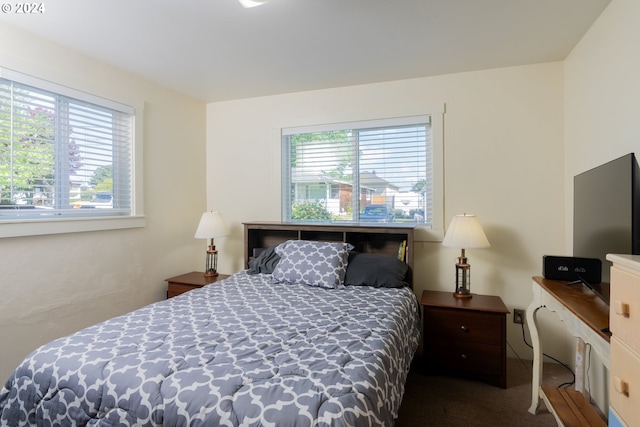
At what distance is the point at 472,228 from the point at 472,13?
140cm

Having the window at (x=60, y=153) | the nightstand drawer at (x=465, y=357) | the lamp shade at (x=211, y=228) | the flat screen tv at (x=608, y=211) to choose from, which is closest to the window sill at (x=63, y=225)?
the window at (x=60, y=153)

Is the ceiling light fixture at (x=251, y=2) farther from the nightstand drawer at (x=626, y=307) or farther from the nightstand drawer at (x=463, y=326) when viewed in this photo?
the nightstand drawer at (x=463, y=326)

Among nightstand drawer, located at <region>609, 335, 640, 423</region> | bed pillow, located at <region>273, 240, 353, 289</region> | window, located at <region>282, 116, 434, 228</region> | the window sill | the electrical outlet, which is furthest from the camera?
window, located at <region>282, 116, 434, 228</region>

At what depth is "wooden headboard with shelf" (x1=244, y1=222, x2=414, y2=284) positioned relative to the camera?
8.82 feet

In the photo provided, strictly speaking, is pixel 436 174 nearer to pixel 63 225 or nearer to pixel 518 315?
pixel 518 315

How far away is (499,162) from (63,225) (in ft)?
10.9

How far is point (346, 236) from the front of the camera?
9.53ft

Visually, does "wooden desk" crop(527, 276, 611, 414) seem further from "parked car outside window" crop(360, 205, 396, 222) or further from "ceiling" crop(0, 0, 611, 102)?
"ceiling" crop(0, 0, 611, 102)

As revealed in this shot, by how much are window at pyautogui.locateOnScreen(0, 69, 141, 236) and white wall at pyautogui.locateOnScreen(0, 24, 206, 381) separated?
5.0 inches

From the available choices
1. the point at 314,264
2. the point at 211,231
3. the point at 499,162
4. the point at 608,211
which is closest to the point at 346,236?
the point at 314,264

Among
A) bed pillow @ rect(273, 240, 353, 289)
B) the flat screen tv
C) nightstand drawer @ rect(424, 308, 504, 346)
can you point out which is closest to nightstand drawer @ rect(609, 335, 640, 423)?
the flat screen tv

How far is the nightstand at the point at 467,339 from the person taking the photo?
2223mm

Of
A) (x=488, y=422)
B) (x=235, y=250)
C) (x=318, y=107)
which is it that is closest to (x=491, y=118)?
(x=318, y=107)

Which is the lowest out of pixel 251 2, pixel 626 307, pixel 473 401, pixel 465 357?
pixel 473 401
